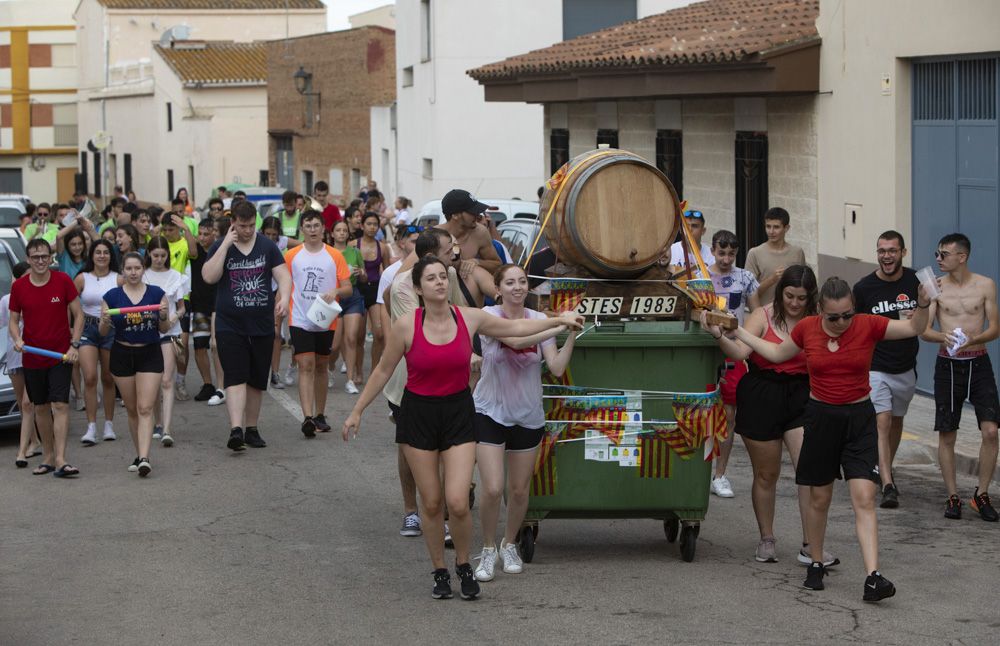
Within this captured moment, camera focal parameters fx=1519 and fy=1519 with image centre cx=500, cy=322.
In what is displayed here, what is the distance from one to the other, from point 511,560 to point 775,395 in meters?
1.66

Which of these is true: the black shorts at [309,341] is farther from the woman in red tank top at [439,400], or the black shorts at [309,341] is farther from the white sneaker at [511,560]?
the woman in red tank top at [439,400]

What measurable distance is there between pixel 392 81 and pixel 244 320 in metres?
28.8

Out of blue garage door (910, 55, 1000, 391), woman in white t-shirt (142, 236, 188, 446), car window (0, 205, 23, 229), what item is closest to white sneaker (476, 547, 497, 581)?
woman in white t-shirt (142, 236, 188, 446)

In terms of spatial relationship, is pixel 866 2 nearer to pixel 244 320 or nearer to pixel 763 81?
pixel 763 81

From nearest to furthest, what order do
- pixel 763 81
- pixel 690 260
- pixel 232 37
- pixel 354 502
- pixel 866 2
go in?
pixel 690 260
pixel 354 502
pixel 866 2
pixel 763 81
pixel 232 37

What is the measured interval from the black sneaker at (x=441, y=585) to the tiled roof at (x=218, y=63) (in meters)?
47.6

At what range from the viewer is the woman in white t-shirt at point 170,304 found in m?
12.1

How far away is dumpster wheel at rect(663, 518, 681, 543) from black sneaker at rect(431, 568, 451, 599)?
1587mm

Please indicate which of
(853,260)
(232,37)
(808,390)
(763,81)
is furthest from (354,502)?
(232,37)

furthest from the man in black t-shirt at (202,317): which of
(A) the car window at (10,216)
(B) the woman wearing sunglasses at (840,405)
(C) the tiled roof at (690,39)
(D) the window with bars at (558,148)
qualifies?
(D) the window with bars at (558,148)

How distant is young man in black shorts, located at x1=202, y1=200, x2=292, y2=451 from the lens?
1193cm

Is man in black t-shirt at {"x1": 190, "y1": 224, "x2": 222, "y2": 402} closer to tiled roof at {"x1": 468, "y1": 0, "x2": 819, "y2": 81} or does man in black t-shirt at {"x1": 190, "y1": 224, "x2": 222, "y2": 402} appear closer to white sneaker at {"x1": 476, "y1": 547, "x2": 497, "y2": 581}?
tiled roof at {"x1": 468, "y1": 0, "x2": 819, "y2": 81}

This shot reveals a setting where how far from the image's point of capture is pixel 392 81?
40.1 metres

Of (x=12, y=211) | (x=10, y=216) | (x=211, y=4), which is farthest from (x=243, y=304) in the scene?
(x=211, y=4)
